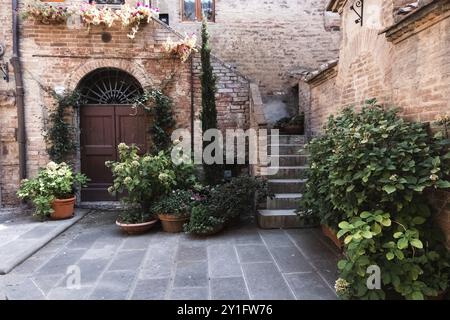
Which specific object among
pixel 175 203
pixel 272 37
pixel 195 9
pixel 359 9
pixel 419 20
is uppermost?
pixel 195 9

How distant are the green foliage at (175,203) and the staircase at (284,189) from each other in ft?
3.76

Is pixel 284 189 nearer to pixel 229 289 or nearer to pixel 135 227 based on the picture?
pixel 135 227

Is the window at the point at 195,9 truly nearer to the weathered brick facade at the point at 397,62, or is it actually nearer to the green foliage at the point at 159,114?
the green foliage at the point at 159,114

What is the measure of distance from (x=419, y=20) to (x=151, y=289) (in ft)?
12.0

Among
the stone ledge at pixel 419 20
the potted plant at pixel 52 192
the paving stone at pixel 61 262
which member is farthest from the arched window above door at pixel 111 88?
the stone ledge at pixel 419 20

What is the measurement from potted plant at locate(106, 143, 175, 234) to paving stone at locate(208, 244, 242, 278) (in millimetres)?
1330

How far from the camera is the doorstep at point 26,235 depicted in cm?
368

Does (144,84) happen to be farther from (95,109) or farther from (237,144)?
(237,144)

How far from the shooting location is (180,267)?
137 inches

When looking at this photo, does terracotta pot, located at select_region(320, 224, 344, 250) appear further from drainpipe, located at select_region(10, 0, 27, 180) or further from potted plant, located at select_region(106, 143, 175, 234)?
drainpipe, located at select_region(10, 0, 27, 180)

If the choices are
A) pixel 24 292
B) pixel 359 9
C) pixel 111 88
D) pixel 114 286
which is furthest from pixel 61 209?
pixel 359 9

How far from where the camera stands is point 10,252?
153 inches

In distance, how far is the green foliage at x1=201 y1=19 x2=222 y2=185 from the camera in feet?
19.1

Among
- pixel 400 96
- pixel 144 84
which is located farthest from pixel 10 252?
pixel 400 96
